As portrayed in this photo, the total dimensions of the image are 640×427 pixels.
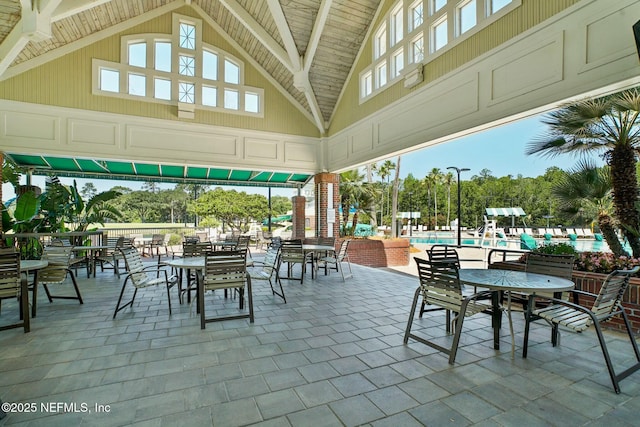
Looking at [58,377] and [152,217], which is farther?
[152,217]

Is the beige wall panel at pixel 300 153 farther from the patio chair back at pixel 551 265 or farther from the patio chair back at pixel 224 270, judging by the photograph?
the patio chair back at pixel 551 265

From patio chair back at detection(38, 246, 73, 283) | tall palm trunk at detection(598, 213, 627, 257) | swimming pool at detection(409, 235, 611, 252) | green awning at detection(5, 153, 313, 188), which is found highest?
green awning at detection(5, 153, 313, 188)

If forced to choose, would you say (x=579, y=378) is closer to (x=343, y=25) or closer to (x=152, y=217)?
(x=343, y=25)

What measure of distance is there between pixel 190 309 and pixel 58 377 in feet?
6.84

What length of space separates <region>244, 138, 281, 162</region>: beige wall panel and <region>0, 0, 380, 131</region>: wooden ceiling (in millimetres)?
1798

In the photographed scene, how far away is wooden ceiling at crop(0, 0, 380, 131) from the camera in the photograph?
22.3 feet

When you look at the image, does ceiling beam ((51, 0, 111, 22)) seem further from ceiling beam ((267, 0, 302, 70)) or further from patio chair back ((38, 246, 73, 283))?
patio chair back ((38, 246, 73, 283))

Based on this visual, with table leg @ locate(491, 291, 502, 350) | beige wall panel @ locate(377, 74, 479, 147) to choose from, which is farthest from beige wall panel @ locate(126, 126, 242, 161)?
table leg @ locate(491, 291, 502, 350)

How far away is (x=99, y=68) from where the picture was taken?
8.98 m

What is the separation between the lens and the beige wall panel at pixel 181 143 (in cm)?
931

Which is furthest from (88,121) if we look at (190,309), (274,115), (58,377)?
(58,377)

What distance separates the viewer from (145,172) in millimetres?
11258

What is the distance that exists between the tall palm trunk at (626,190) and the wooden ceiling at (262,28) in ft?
20.1

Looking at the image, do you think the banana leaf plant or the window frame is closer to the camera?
the window frame
